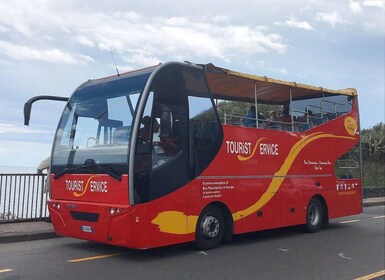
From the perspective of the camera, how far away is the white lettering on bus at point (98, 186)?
7.82 m

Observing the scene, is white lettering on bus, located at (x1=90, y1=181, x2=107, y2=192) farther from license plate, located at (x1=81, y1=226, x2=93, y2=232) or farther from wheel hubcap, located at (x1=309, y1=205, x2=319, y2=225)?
wheel hubcap, located at (x1=309, y1=205, x2=319, y2=225)

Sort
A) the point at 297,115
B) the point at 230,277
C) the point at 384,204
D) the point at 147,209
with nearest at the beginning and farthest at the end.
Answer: the point at 230,277
the point at 147,209
the point at 297,115
the point at 384,204

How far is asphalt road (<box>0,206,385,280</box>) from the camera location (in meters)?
6.94

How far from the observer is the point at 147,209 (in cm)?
758

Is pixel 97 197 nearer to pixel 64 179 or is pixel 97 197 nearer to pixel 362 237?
pixel 64 179

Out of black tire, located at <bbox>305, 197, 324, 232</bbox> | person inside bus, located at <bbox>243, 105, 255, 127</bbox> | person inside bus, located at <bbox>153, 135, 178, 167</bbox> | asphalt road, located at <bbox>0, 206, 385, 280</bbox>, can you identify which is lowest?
asphalt road, located at <bbox>0, 206, 385, 280</bbox>

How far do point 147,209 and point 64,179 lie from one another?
1990mm

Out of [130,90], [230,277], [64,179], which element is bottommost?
[230,277]

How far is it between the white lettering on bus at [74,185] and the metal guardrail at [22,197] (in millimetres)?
3391

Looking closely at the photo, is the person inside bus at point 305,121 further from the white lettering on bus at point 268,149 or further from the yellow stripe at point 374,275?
the yellow stripe at point 374,275

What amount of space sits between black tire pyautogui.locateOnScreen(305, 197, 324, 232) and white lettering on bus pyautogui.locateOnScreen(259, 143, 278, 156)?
201 centimetres

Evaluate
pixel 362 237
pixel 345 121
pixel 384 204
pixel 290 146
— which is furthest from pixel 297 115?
pixel 384 204

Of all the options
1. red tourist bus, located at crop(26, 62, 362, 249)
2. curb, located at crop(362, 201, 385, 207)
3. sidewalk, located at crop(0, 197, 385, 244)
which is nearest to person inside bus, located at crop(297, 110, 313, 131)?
red tourist bus, located at crop(26, 62, 362, 249)

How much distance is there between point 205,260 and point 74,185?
2729mm
